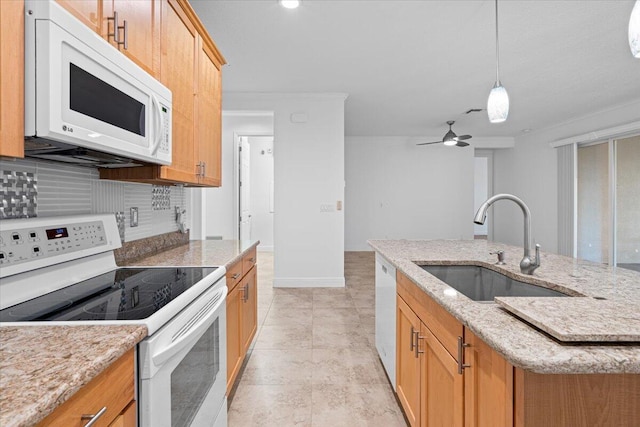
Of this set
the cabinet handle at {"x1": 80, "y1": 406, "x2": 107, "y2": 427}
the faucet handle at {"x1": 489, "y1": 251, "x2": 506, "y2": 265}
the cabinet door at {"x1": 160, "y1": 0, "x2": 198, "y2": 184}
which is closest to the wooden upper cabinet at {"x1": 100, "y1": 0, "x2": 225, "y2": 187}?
the cabinet door at {"x1": 160, "y1": 0, "x2": 198, "y2": 184}

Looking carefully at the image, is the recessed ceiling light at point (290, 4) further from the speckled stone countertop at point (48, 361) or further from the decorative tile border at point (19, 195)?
the speckled stone countertop at point (48, 361)

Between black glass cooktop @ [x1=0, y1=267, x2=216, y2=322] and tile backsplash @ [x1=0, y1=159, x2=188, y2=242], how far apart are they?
33 cm

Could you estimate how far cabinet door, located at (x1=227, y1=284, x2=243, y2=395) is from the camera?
1800mm

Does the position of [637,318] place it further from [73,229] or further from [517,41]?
[517,41]

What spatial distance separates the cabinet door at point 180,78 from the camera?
167 centimetres

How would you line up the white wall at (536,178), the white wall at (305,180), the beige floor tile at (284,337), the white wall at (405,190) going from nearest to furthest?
the beige floor tile at (284,337) < the white wall at (305,180) < the white wall at (536,178) < the white wall at (405,190)

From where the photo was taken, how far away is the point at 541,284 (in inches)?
51.3

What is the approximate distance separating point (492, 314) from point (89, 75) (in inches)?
55.6

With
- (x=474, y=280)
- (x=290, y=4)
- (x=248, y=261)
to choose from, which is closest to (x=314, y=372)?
(x=248, y=261)

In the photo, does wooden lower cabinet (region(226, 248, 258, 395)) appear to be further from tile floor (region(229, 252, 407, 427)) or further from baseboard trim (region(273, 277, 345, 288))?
baseboard trim (region(273, 277, 345, 288))

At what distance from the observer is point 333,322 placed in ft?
10.6

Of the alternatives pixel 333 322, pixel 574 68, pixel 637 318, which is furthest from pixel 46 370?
pixel 574 68

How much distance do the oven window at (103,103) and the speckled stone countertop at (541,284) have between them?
1.28m

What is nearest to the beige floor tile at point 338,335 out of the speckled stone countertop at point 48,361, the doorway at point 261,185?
the speckled stone countertop at point 48,361
